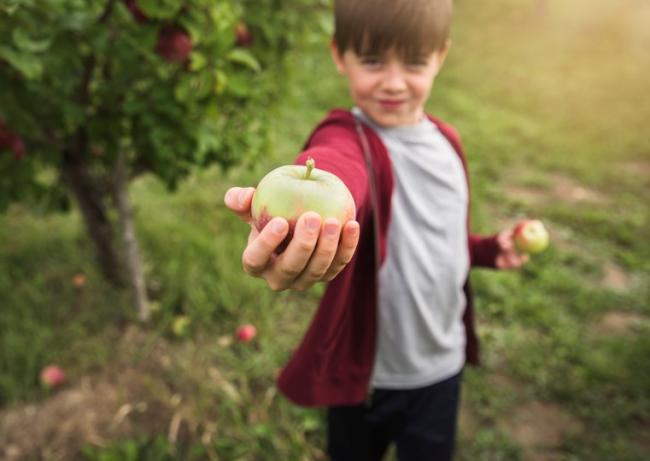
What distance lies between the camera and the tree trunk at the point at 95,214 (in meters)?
2.49

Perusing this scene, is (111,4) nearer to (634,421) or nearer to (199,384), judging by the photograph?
(199,384)

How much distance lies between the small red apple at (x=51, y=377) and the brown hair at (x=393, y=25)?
194cm

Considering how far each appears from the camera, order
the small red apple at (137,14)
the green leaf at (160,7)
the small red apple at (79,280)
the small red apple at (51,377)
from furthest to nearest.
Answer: the small red apple at (79,280) → the small red apple at (51,377) → the small red apple at (137,14) → the green leaf at (160,7)

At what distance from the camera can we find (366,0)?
1.28 m

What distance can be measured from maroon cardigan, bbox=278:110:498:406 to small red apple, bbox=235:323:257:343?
1.13m

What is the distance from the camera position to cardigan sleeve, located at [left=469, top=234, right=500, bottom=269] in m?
1.72

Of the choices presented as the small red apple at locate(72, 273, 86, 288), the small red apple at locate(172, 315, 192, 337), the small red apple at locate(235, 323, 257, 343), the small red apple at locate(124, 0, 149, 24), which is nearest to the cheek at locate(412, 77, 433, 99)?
the small red apple at locate(124, 0, 149, 24)

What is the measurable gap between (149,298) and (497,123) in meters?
3.92

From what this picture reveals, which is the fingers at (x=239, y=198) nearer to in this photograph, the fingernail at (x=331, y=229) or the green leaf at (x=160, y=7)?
the fingernail at (x=331, y=229)

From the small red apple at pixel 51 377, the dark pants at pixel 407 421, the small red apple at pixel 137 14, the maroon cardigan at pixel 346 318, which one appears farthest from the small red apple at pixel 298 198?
the small red apple at pixel 51 377

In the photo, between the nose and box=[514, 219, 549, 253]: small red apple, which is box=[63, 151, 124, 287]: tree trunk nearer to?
the nose

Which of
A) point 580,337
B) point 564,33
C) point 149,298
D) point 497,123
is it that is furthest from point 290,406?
point 564,33

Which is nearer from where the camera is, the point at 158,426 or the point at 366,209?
the point at 366,209

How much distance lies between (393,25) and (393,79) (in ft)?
0.39
